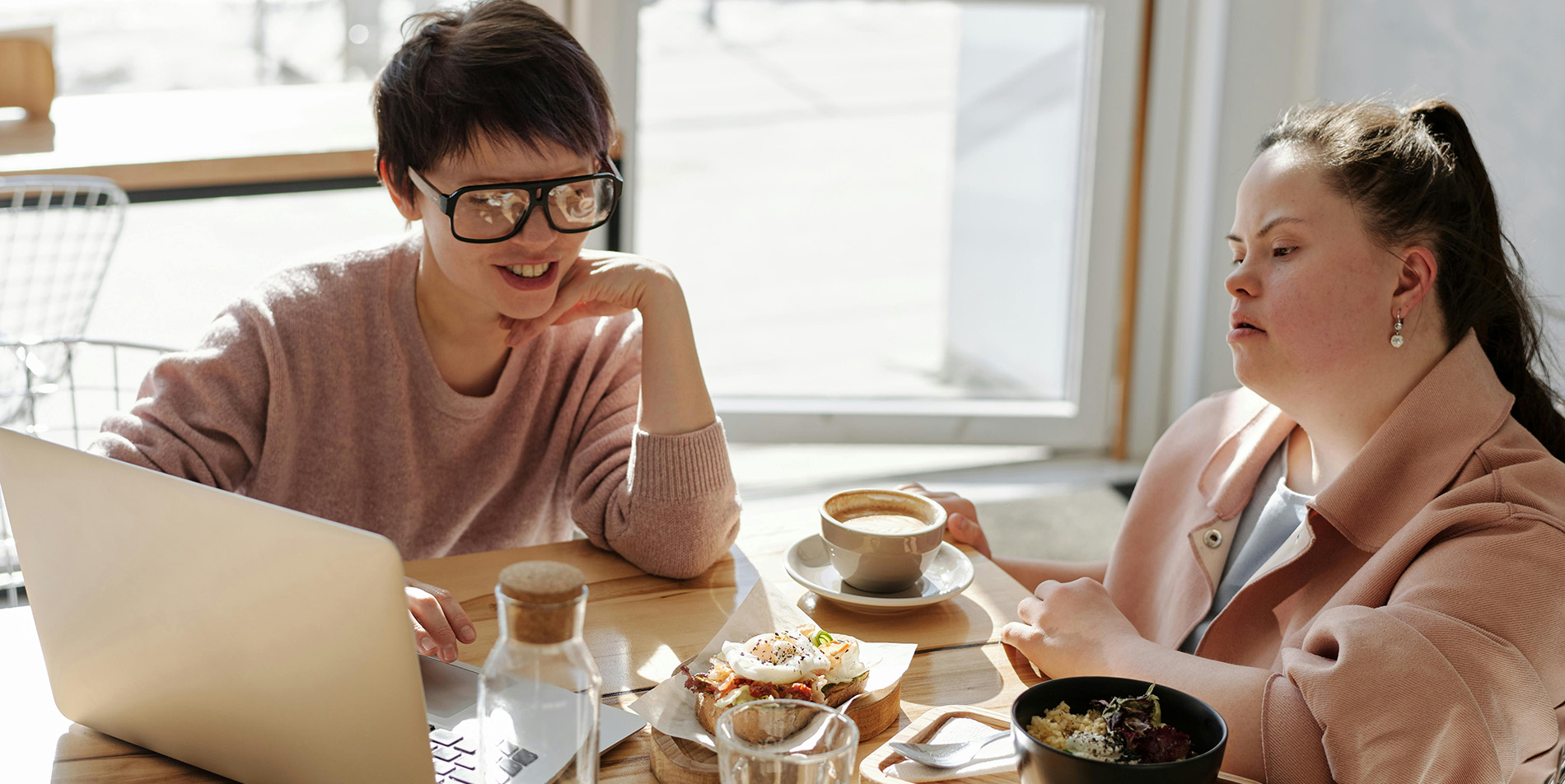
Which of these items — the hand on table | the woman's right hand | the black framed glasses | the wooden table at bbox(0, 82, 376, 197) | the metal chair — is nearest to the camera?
the hand on table

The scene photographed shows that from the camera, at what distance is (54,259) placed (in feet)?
7.60

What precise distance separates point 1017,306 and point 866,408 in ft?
1.76

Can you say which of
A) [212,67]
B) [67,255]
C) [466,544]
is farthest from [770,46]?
[466,544]

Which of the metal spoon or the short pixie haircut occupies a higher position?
the short pixie haircut

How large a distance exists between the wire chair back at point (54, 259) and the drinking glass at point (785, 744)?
1866 mm

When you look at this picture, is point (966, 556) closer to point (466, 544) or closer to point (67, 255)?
point (466, 544)

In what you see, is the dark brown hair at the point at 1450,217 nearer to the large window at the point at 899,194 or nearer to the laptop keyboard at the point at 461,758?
the laptop keyboard at the point at 461,758

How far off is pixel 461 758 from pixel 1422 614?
0.74 meters

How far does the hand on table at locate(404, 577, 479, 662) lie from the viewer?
3.48ft

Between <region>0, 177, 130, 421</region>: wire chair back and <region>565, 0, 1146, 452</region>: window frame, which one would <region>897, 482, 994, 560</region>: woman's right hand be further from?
<region>565, 0, 1146, 452</region>: window frame

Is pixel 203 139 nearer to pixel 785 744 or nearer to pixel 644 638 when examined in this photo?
pixel 644 638

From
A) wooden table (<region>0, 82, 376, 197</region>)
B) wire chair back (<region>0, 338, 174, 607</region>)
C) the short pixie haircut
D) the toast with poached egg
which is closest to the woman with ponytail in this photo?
the toast with poached egg

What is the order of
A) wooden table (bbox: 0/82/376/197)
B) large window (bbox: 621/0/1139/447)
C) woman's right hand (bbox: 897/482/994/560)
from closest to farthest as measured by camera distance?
woman's right hand (bbox: 897/482/994/560) → wooden table (bbox: 0/82/376/197) → large window (bbox: 621/0/1139/447)

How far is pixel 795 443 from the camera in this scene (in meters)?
3.45
